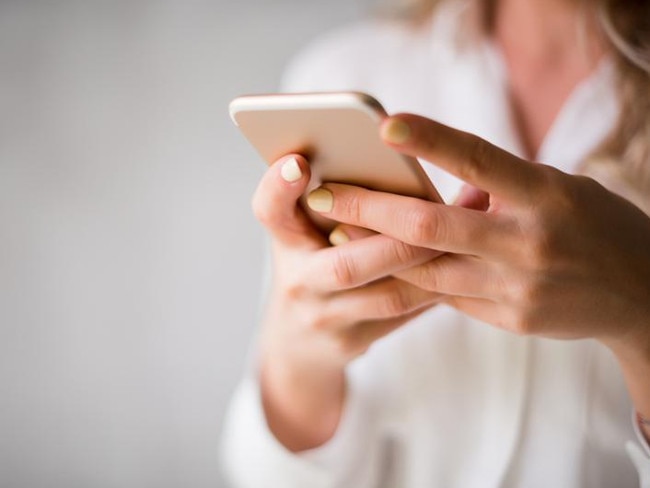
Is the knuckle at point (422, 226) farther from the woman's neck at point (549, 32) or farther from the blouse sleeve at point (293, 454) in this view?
the woman's neck at point (549, 32)

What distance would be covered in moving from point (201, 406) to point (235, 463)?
0.41m

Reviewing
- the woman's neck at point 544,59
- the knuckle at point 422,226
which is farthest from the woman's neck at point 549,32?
the knuckle at point 422,226

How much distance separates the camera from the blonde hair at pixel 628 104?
649 mm

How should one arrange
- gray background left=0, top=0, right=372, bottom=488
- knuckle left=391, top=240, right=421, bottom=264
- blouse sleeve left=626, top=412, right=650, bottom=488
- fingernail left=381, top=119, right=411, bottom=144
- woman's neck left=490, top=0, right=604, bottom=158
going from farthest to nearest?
gray background left=0, top=0, right=372, bottom=488 → woman's neck left=490, top=0, right=604, bottom=158 → blouse sleeve left=626, top=412, right=650, bottom=488 → knuckle left=391, top=240, right=421, bottom=264 → fingernail left=381, top=119, right=411, bottom=144

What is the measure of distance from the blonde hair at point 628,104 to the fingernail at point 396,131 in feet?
1.35

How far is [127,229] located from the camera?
1.07 m

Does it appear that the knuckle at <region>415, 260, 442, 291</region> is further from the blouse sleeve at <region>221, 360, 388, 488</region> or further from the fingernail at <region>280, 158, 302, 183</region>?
the blouse sleeve at <region>221, 360, 388, 488</region>

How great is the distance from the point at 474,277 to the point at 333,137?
16cm

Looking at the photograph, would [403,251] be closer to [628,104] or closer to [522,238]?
[522,238]

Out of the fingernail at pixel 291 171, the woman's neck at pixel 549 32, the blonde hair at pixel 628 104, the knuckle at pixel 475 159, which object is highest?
the woman's neck at pixel 549 32

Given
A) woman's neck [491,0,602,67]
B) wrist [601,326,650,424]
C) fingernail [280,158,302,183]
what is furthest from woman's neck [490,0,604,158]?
fingernail [280,158,302,183]

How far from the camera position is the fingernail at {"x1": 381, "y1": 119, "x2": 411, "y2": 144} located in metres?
0.34

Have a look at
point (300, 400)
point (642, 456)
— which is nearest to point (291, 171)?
point (300, 400)

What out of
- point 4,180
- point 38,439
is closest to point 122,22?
point 4,180
